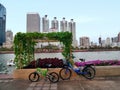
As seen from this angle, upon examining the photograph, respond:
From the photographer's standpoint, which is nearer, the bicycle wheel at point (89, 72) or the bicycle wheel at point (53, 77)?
the bicycle wheel at point (53, 77)

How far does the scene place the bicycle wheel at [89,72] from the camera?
12.7 meters

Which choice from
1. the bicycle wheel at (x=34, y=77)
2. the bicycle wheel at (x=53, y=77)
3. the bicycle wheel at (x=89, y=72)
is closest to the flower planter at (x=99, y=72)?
the bicycle wheel at (x=89, y=72)

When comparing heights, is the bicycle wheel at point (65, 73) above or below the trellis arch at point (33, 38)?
below

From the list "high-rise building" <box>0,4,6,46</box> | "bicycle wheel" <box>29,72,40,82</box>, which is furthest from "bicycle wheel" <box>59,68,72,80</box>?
"high-rise building" <box>0,4,6,46</box>

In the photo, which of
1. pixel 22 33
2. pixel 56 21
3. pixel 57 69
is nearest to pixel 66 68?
pixel 57 69

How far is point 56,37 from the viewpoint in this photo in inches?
583

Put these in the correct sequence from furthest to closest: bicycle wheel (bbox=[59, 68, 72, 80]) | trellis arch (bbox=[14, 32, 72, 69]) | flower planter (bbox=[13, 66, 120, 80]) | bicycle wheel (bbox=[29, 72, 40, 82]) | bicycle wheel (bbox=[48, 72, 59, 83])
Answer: trellis arch (bbox=[14, 32, 72, 69]) < flower planter (bbox=[13, 66, 120, 80]) < bicycle wheel (bbox=[59, 68, 72, 80]) < bicycle wheel (bbox=[29, 72, 40, 82]) < bicycle wheel (bbox=[48, 72, 59, 83])

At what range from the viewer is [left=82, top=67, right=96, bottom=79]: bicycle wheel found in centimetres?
1269

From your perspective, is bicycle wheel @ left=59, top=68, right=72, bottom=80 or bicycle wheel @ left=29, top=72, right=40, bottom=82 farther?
bicycle wheel @ left=59, top=68, right=72, bottom=80

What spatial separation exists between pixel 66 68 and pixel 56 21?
387 ft

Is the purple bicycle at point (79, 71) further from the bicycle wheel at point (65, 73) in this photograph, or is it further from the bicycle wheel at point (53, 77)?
the bicycle wheel at point (53, 77)

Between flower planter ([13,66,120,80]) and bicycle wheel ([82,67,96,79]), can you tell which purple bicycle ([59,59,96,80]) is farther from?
flower planter ([13,66,120,80])

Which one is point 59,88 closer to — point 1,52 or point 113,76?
point 113,76

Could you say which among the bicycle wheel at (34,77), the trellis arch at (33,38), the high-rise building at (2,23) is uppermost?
the high-rise building at (2,23)
